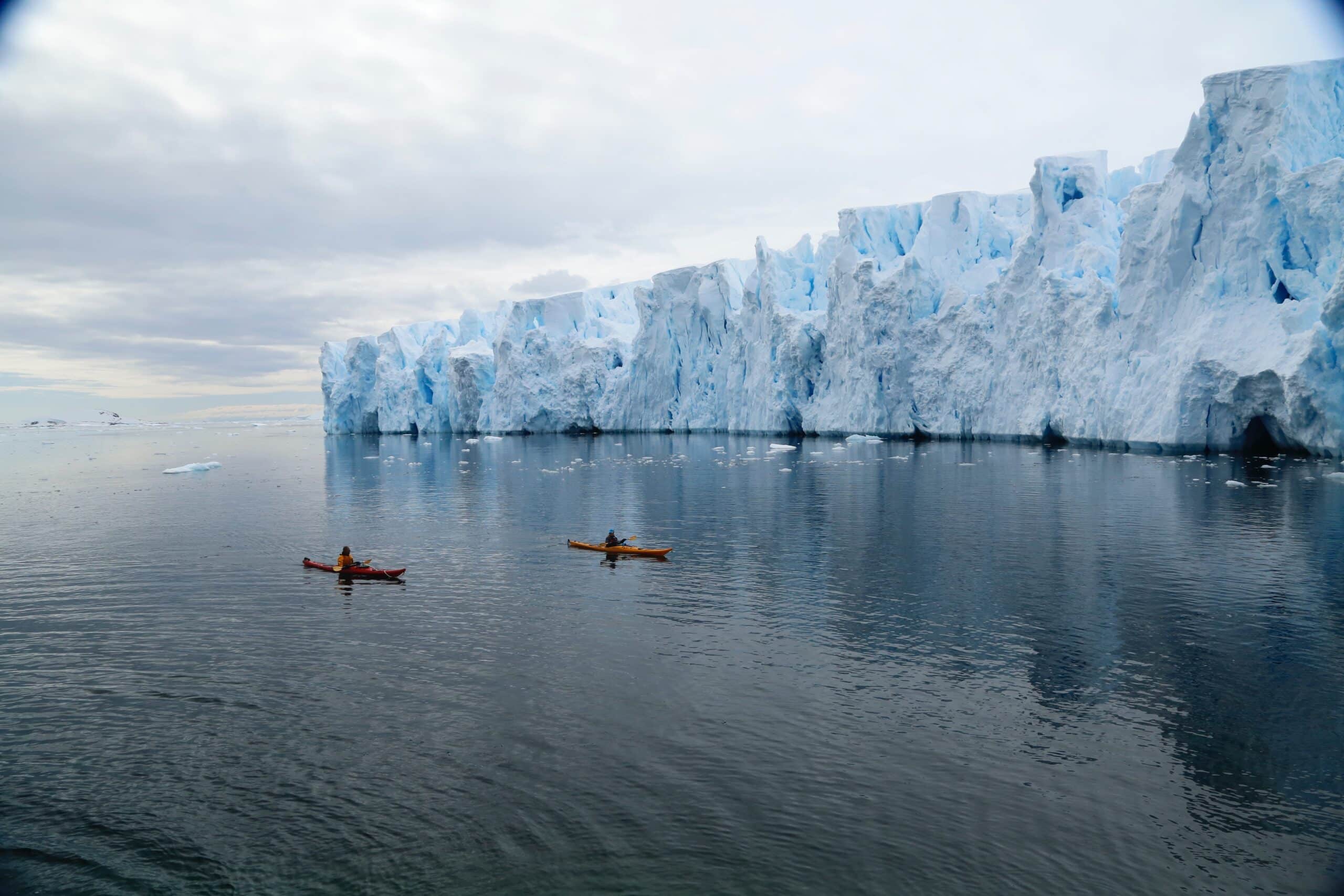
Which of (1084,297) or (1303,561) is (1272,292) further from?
(1303,561)

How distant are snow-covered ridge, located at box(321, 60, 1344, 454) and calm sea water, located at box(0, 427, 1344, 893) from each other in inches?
752

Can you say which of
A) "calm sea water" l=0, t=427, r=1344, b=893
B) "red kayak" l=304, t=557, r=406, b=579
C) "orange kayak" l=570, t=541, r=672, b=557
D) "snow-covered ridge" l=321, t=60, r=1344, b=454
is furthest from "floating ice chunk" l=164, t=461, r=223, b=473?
"orange kayak" l=570, t=541, r=672, b=557

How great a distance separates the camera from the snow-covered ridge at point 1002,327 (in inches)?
1508

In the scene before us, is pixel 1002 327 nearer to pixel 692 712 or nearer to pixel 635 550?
pixel 635 550

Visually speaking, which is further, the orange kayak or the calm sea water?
the orange kayak

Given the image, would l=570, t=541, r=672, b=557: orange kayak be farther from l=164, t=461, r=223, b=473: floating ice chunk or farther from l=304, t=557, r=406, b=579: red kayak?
l=164, t=461, r=223, b=473: floating ice chunk

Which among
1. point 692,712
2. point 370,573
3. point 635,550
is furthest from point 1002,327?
point 692,712

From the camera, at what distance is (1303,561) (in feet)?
62.7

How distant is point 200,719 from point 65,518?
2424cm

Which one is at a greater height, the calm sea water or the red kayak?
the red kayak

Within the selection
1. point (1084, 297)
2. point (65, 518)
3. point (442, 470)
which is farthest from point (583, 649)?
point (1084, 297)

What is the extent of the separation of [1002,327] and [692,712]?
5321 cm

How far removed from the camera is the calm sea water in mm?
7871

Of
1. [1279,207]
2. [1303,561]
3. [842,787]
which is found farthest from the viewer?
[1279,207]
